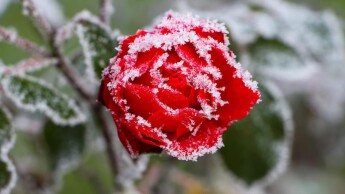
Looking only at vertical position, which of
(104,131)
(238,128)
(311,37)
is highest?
(311,37)

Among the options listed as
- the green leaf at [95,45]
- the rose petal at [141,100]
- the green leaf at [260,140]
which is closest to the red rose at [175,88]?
the rose petal at [141,100]

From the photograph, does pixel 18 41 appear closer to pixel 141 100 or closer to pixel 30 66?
pixel 30 66

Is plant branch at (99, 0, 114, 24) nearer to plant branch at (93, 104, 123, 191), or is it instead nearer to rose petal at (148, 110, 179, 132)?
plant branch at (93, 104, 123, 191)

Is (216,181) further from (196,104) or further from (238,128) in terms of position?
(196,104)

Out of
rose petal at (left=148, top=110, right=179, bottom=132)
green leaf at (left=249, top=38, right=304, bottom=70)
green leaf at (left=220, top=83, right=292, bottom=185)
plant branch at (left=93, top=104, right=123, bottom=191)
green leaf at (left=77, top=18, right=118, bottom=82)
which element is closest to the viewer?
rose petal at (left=148, top=110, right=179, bottom=132)

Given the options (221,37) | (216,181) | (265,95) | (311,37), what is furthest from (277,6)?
(221,37)

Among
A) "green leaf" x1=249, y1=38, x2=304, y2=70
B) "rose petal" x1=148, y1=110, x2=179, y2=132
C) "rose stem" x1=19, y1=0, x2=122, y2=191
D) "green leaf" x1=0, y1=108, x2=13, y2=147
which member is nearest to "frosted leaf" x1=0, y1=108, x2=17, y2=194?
"green leaf" x1=0, y1=108, x2=13, y2=147

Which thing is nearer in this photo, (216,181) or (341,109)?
(216,181)

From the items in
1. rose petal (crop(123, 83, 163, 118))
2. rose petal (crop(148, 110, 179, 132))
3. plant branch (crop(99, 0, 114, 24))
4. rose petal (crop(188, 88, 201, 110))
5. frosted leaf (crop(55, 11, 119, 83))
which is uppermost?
plant branch (crop(99, 0, 114, 24))
